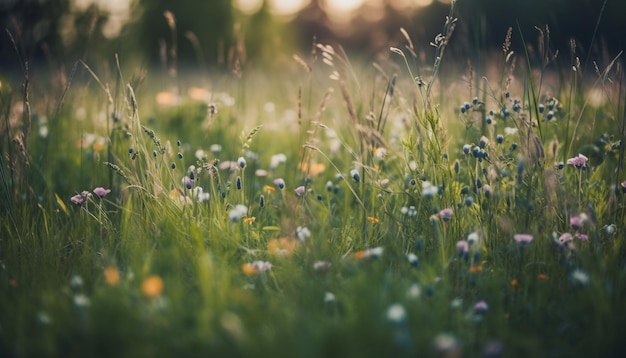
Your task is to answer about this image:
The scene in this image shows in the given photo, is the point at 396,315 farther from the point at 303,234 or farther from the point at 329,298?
the point at 303,234

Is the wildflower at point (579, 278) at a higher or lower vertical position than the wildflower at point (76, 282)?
higher

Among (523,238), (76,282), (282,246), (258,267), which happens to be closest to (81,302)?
(76,282)

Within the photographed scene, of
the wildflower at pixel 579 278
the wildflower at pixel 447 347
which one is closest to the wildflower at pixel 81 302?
the wildflower at pixel 447 347

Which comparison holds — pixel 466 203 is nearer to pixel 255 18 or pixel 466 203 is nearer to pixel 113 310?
pixel 113 310

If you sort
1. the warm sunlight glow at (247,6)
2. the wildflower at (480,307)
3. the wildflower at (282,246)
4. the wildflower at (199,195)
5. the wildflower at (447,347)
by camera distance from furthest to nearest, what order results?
the warm sunlight glow at (247,6)
the wildflower at (199,195)
the wildflower at (282,246)
the wildflower at (480,307)
the wildflower at (447,347)

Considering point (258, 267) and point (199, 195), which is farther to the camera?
point (199, 195)

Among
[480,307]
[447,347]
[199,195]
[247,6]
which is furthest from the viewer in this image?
[247,6]

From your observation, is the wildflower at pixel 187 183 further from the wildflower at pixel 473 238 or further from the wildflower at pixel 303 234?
the wildflower at pixel 473 238

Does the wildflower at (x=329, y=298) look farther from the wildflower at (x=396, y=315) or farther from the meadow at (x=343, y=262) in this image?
the wildflower at (x=396, y=315)

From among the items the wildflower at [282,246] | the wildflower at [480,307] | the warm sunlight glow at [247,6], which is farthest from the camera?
the warm sunlight glow at [247,6]

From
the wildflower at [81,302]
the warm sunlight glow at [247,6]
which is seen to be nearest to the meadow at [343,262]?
the wildflower at [81,302]

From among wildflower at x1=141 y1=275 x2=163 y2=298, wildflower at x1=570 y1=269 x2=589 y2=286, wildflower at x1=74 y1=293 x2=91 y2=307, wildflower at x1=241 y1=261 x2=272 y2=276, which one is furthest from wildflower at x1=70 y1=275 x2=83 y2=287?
wildflower at x1=570 y1=269 x2=589 y2=286

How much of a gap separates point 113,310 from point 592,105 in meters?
3.23

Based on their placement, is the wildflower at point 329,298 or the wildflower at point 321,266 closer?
the wildflower at point 329,298
